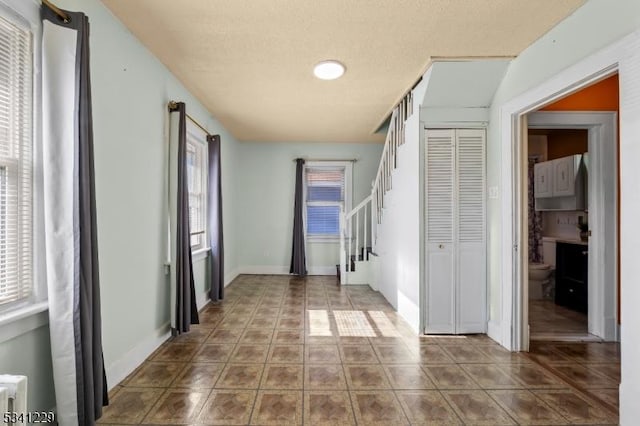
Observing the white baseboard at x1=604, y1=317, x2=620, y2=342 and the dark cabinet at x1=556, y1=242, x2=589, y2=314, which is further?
the dark cabinet at x1=556, y1=242, x2=589, y2=314

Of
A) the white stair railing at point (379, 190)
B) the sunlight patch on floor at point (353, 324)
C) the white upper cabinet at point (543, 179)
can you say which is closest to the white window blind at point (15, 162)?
the sunlight patch on floor at point (353, 324)

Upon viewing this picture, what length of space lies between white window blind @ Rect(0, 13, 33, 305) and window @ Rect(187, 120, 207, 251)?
7.85 ft

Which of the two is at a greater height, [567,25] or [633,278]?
[567,25]

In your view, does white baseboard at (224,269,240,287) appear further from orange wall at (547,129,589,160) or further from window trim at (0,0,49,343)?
orange wall at (547,129,589,160)

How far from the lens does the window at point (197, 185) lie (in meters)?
4.22

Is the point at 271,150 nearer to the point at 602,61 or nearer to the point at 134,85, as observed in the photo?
the point at 134,85

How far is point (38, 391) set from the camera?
1.72 meters

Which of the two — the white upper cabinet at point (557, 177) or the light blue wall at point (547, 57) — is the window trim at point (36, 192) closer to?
the light blue wall at point (547, 57)

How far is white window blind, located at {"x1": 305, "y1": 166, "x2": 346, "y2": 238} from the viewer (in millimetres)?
6680

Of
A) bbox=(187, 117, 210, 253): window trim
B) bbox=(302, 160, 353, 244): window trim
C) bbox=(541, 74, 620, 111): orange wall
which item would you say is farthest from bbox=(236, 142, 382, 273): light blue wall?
bbox=(541, 74, 620, 111): orange wall

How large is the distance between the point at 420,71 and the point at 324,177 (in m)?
3.68

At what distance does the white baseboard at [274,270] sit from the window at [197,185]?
2139 mm

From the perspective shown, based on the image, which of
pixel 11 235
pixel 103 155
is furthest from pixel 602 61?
pixel 11 235

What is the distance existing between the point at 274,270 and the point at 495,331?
4282 millimetres
